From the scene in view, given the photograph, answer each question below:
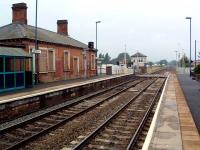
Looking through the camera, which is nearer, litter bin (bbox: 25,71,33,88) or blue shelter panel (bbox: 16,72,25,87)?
blue shelter panel (bbox: 16,72,25,87)

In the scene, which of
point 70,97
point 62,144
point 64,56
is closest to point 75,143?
point 62,144

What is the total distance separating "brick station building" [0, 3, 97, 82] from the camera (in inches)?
1160

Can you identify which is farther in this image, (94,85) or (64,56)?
(64,56)

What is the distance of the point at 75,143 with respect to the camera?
1006 cm

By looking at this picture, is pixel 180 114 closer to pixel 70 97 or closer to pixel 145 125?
pixel 145 125

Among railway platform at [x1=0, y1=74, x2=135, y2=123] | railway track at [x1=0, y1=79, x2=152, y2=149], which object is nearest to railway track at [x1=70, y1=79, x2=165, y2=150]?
railway track at [x1=0, y1=79, x2=152, y2=149]

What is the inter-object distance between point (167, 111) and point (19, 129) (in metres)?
6.21

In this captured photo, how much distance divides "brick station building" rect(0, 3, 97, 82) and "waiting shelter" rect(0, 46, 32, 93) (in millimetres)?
2707

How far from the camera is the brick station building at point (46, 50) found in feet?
96.7

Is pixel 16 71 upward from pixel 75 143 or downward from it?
upward

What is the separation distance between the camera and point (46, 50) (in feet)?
106

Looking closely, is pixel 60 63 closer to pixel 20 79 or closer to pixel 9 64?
pixel 20 79

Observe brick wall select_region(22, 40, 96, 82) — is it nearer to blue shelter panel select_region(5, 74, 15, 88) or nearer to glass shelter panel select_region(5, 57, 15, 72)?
glass shelter panel select_region(5, 57, 15, 72)

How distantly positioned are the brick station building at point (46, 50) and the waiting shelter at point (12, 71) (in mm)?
2707
